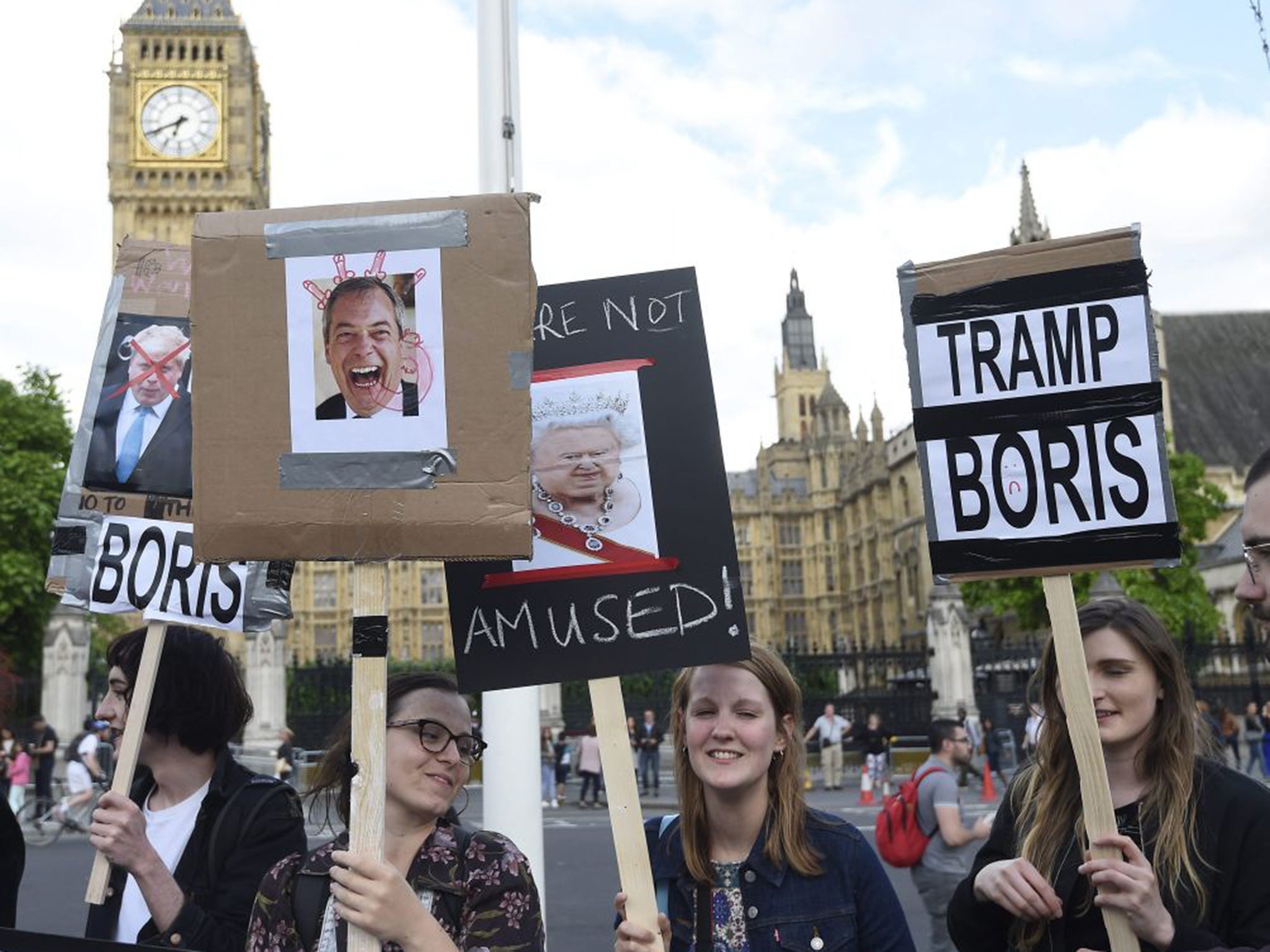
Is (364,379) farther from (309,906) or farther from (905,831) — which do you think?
(905,831)

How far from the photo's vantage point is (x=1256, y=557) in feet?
8.29

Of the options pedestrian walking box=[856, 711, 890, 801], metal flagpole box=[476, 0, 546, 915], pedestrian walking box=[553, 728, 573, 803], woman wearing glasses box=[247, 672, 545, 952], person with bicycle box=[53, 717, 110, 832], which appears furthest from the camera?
pedestrian walking box=[553, 728, 573, 803]

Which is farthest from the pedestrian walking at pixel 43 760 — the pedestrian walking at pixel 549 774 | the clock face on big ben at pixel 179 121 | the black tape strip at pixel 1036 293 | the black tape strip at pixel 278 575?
the clock face on big ben at pixel 179 121

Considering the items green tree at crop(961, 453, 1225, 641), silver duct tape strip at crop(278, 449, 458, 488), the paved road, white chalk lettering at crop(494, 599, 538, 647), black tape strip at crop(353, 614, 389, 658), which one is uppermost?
green tree at crop(961, 453, 1225, 641)

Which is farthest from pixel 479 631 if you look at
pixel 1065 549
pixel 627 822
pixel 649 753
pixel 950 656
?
pixel 950 656

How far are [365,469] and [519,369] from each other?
1.12 feet

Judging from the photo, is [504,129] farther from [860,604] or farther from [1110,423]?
[860,604]

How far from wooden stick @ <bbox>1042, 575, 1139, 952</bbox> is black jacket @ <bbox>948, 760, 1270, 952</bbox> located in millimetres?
120

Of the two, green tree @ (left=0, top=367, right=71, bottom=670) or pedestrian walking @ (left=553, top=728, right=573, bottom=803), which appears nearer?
pedestrian walking @ (left=553, top=728, right=573, bottom=803)

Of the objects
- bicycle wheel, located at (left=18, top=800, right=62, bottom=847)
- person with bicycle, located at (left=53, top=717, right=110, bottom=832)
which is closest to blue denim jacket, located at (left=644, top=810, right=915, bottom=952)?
person with bicycle, located at (left=53, top=717, right=110, bottom=832)

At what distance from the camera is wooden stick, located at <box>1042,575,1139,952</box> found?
99.3 inches

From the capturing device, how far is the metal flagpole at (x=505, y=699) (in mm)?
4473

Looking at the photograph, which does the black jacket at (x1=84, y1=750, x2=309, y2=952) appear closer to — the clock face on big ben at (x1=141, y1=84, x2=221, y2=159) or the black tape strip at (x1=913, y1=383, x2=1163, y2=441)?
the black tape strip at (x1=913, y1=383, x2=1163, y2=441)

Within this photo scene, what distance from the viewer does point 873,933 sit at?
2.78 m
